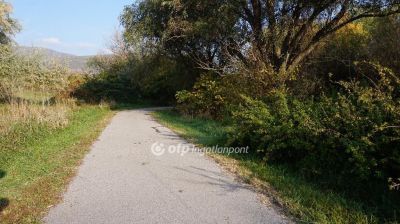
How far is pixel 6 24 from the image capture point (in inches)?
1107

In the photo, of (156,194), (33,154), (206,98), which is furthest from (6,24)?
(156,194)

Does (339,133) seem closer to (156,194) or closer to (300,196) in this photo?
(300,196)

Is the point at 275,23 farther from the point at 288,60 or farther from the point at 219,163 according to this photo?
the point at 219,163

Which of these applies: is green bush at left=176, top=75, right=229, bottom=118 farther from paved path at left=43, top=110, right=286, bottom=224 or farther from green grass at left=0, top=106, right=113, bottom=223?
paved path at left=43, top=110, right=286, bottom=224

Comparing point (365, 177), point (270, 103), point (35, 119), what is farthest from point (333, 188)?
point (35, 119)

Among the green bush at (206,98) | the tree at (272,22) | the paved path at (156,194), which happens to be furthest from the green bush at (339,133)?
the green bush at (206,98)

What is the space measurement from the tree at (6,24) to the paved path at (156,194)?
20722mm

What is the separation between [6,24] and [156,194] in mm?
26246

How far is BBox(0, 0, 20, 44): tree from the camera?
2630 centimetres

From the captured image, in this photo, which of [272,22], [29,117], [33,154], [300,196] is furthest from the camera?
[272,22]

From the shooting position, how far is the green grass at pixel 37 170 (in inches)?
223

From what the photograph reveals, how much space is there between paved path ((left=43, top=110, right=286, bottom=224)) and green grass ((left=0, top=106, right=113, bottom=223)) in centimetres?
25

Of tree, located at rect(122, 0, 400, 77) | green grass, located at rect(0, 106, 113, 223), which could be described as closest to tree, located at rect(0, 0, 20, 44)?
tree, located at rect(122, 0, 400, 77)

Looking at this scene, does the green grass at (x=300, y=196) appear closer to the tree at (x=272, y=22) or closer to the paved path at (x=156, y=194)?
the paved path at (x=156, y=194)
